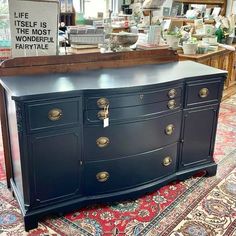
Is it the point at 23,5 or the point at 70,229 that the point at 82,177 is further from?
the point at 23,5

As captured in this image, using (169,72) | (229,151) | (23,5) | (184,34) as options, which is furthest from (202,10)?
(23,5)

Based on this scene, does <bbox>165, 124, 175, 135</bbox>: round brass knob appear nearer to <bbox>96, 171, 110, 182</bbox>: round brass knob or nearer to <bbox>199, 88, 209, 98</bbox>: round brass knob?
<bbox>199, 88, 209, 98</bbox>: round brass knob

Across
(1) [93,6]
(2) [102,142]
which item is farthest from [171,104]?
(1) [93,6]

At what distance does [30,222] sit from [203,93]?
1.34m

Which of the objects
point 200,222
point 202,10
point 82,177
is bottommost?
point 200,222

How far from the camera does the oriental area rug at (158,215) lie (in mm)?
1799

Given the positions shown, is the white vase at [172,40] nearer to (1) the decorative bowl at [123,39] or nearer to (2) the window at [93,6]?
(1) the decorative bowl at [123,39]

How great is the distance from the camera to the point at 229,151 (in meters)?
2.80

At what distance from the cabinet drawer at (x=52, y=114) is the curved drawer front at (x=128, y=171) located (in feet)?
1.08

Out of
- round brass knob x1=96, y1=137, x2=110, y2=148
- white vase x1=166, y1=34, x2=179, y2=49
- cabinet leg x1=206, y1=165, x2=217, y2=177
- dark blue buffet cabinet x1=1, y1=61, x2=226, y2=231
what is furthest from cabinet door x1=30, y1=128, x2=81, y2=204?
white vase x1=166, y1=34, x2=179, y2=49

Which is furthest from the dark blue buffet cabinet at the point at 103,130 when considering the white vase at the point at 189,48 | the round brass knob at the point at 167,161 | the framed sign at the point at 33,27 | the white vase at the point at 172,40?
the white vase at the point at 189,48

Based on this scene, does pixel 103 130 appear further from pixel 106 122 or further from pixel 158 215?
pixel 158 215

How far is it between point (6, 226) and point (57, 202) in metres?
0.32

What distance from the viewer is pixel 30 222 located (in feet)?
5.79
